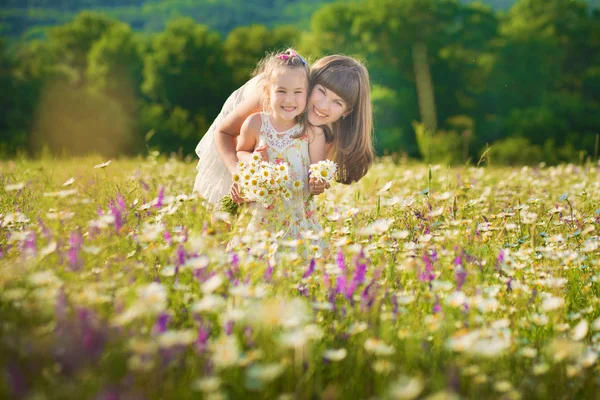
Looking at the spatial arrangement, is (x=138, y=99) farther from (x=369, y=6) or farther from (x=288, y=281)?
(x=288, y=281)

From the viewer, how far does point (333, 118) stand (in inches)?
173

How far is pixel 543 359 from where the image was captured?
2.38 meters

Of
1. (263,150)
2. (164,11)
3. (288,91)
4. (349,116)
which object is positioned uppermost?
(164,11)

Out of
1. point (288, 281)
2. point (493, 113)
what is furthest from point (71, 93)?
point (288, 281)

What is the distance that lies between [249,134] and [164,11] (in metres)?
72.6

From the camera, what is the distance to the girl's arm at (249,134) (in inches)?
174

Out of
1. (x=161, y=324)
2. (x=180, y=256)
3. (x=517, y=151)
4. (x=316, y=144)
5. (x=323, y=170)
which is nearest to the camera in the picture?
(x=161, y=324)

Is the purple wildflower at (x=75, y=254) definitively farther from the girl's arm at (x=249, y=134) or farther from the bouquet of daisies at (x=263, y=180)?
the girl's arm at (x=249, y=134)

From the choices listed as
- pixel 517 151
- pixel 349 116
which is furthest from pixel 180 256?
pixel 517 151

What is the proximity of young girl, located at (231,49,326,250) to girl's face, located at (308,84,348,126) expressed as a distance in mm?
75

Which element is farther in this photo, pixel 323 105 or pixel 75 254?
pixel 323 105

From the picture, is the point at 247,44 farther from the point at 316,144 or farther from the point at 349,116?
the point at 316,144

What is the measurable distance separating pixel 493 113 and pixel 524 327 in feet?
92.9

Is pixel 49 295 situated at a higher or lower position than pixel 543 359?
higher
